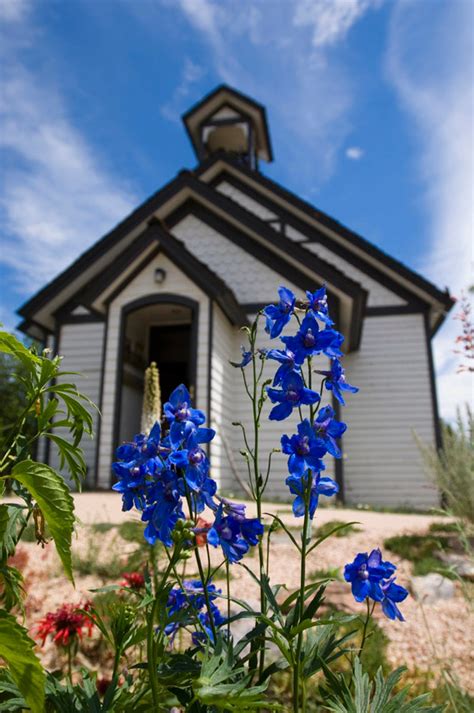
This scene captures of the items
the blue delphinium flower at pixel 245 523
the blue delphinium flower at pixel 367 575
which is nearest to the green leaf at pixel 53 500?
the blue delphinium flower at pixel 245 523

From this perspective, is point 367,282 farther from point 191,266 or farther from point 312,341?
point 312,341

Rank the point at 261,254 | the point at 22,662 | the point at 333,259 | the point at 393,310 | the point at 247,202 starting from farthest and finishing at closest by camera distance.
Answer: the point at 247,202 < the point at 333,259 < the point at 393,310 < the point at 261,254 < the point at 22,662

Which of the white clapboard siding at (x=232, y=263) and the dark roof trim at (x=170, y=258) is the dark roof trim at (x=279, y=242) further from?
the dark roof trim at (x=170, y=258)

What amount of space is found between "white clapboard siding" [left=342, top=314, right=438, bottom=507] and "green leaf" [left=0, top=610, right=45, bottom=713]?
33.3 feet

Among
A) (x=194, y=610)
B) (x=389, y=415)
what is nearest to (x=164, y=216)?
(x=389, y=415)

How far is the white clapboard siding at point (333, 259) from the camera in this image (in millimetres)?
11664

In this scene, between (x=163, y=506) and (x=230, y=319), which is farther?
(x=230, y=319)

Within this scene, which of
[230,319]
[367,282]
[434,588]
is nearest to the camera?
[434,588]

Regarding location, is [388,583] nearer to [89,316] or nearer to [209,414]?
[209,414]

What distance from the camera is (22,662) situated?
89cm

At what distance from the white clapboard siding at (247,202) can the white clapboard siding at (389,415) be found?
420cm

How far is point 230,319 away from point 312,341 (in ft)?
28.6

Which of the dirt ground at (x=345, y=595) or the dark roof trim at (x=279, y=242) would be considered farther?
the dark roof trim at (x=279, y=242)

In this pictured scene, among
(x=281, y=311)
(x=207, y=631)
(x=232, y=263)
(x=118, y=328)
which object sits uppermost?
(x=232, y=263)
